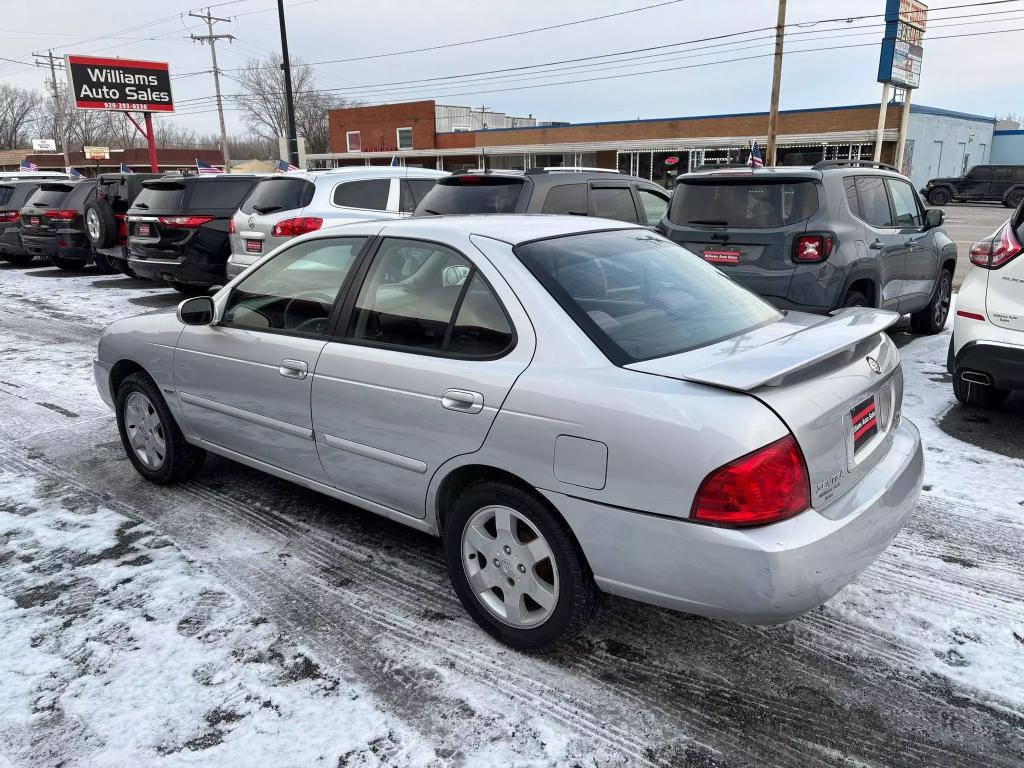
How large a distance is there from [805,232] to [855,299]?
2.87 ft

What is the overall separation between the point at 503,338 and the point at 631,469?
76cm

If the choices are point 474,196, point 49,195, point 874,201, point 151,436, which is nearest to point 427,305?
point 151,436

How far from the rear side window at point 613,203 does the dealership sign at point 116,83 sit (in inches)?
992

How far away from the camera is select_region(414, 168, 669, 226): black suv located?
281 inches

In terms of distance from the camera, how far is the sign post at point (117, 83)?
26.5 metres

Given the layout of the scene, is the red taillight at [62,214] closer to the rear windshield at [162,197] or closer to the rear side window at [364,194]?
Result: the rear windshield at [162,197]

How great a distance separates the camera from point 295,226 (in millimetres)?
8742

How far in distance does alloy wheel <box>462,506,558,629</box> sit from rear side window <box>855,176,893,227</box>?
5.42 m

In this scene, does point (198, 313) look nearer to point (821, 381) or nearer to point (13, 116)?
point (821, 381)

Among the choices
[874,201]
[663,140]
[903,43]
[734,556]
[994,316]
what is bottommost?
[734,556]

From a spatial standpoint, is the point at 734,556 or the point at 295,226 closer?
the point at 734,556

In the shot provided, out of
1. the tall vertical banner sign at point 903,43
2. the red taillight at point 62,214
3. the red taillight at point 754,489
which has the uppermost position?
the tall vertical banner sign at point 903,43

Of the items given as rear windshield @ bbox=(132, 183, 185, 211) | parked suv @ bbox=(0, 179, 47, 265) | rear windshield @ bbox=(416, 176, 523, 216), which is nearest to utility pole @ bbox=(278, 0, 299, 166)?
parked suv @ bbox=(0, 179, 47, 265)

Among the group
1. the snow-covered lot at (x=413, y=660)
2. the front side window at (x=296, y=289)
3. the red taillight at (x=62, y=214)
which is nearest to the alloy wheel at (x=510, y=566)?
the snow-covered lot at (x=413, y=660)
